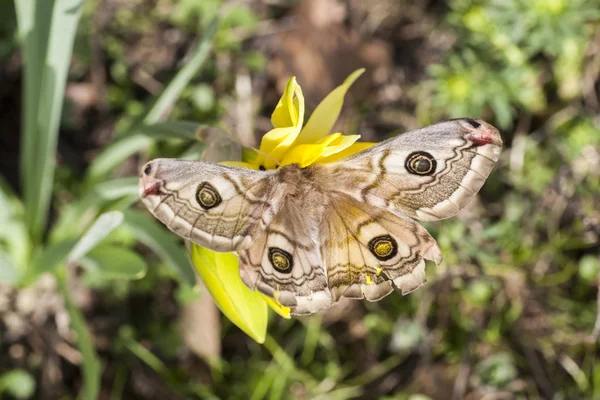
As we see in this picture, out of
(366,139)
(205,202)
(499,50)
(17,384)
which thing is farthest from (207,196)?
(499,50)

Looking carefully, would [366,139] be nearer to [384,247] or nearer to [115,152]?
[115,152]

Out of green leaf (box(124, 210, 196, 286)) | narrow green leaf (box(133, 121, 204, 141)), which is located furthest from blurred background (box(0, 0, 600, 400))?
narrow green leaf (box(133, 121, 204, 141))

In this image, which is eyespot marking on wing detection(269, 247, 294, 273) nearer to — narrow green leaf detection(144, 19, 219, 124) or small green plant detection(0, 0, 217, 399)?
small green plant detection(0, 0, 217, 399)

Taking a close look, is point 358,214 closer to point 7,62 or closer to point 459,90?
point 459,90

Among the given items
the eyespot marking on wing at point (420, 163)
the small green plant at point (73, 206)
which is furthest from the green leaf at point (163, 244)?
the eyespot marking on wing at point (420, 163)

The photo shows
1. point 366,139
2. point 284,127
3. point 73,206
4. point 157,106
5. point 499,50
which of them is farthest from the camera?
point 366,139

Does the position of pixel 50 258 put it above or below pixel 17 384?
above
